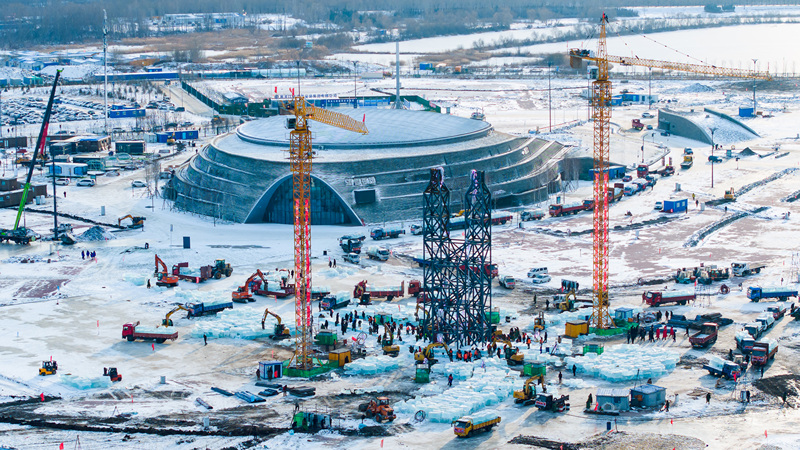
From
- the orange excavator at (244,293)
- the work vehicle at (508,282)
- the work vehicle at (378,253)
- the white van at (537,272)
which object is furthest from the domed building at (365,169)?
the work vehicle at (508,282)

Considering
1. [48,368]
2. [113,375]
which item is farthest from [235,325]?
[48,368]

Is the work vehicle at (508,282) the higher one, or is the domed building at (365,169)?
the domed building at (365,169)

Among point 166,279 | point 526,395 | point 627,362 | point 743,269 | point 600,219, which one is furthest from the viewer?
point 743,269

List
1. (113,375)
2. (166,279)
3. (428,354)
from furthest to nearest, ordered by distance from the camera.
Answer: (166,279) → (428,354) → (113,375)

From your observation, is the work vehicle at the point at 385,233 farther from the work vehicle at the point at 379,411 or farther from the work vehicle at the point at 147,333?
the work vehicle at the point at 379,411

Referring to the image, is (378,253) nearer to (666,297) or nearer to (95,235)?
(666,297)

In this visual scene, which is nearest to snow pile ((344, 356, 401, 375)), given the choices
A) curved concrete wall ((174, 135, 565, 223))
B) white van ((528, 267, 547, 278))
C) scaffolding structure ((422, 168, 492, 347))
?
scaffolding structure ((422, 168, 492, 347))

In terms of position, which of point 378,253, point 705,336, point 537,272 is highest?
point 378,253
